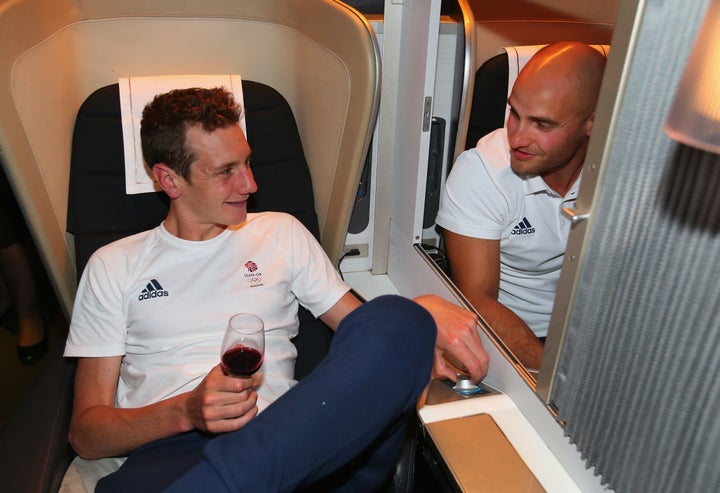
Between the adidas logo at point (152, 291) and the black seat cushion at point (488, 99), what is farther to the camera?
the black seat cushion at point (488, 99)

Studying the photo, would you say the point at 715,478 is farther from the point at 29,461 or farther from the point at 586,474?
the point at 29,461

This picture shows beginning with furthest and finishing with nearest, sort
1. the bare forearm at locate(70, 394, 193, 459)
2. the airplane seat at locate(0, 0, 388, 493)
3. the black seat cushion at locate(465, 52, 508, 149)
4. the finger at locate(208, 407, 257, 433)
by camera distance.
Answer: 1. the black seat cushion at locate(465, 52, 508, 149)
2. the airplane seat at locate(0, 0, 388, 493)
3. the bare forearm at locate(70, 394, 193, 459)
4. the finger at locate(208, 407, 257, 433)

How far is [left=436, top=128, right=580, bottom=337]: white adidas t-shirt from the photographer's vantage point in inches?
63.7

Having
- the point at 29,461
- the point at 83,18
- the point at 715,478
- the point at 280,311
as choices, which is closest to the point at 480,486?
the point at 715,478

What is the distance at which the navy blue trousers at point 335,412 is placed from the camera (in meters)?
0.69

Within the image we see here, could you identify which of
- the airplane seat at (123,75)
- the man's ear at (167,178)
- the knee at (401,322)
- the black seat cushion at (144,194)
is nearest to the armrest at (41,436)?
the airplane seat at (123,75)

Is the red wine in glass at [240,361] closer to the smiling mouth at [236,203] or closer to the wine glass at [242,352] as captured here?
the wine glass at [242,352]

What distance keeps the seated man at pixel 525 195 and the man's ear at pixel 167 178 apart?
0.71m

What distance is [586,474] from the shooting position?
1.00m

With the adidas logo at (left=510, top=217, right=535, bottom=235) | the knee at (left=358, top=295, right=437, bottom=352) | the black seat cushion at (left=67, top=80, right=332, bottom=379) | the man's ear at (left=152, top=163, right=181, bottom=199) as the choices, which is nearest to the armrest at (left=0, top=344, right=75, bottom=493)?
the black seat cushion at (left=67, top=80, right=332, bottom=379)

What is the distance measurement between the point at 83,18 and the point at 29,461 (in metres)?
1.18

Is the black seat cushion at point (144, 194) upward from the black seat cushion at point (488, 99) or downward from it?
downward

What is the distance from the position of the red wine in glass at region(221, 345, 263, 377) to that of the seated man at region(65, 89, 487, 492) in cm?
2

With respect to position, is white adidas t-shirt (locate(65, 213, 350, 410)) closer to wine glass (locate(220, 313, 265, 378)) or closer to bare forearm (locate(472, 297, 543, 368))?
wine glass (locate(220, 313, 265, 378))
